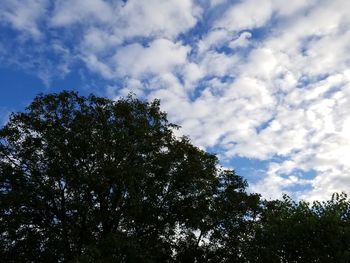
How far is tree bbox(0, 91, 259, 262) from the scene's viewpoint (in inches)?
1172

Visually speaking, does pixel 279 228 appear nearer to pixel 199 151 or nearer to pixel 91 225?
pixel 199 151

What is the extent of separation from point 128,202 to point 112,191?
1.72 meters

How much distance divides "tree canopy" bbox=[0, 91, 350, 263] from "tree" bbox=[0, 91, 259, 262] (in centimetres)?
7

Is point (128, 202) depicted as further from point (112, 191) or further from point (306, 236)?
point (306, 236)

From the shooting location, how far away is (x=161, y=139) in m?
34.5

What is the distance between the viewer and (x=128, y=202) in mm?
30750

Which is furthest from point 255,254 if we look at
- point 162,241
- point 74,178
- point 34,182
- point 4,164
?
point 4,164

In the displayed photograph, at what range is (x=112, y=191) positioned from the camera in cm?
3181

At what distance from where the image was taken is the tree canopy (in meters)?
28.0

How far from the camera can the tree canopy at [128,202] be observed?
2797 centimetres

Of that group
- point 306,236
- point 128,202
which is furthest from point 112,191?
point 306,236

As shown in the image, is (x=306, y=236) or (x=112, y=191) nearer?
(x=306, y=236)

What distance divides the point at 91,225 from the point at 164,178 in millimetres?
6179

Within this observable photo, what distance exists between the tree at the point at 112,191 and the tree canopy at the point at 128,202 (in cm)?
7
